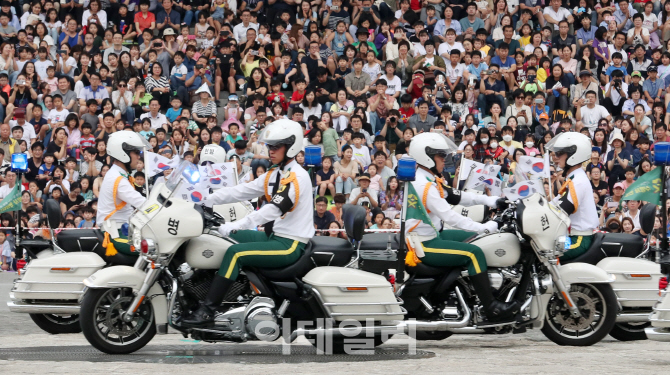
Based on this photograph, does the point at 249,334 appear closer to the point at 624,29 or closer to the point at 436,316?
the point at 436,316

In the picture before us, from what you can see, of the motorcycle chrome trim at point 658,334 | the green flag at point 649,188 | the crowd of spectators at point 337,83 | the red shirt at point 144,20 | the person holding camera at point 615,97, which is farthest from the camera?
the red shirt at point 144,20

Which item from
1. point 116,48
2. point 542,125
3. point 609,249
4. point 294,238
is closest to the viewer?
point 294,238

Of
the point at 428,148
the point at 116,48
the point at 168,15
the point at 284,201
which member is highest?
the point at 168,15

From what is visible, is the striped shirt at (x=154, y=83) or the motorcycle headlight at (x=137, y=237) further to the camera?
the striped shirt at (x=154, y=83)

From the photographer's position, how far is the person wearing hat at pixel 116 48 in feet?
74.3

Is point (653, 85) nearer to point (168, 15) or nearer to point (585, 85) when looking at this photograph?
point (585, 85)

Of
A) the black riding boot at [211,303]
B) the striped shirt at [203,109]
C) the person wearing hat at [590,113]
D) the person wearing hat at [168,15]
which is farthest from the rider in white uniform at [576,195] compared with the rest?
the person wearing hat at [168,15]

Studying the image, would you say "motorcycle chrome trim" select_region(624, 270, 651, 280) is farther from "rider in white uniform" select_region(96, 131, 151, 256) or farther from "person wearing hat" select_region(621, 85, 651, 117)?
"person wearing hat" select_region(621, 85, 651, 117)

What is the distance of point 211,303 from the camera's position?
1038 centimetres

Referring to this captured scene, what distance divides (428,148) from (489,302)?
1608 millimetres

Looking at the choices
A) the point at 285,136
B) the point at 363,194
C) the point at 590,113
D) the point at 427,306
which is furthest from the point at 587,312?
the point at 590,113

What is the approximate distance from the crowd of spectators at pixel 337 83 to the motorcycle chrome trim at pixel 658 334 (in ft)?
24.9

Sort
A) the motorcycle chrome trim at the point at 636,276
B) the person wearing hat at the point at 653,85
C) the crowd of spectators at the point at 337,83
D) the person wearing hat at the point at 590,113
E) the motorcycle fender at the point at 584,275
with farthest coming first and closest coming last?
1. the person wearing hat at the point at 653,85
2. the person wearing hat at the point at 590,113
3. the crowd of spectators at the point at 337,83
4. the motorcycle chrome trim at the point at 636,276
5. the motorcycle fender at the point at 584,275

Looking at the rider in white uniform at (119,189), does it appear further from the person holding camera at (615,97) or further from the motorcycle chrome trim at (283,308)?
the person holding camera at (615,97)
